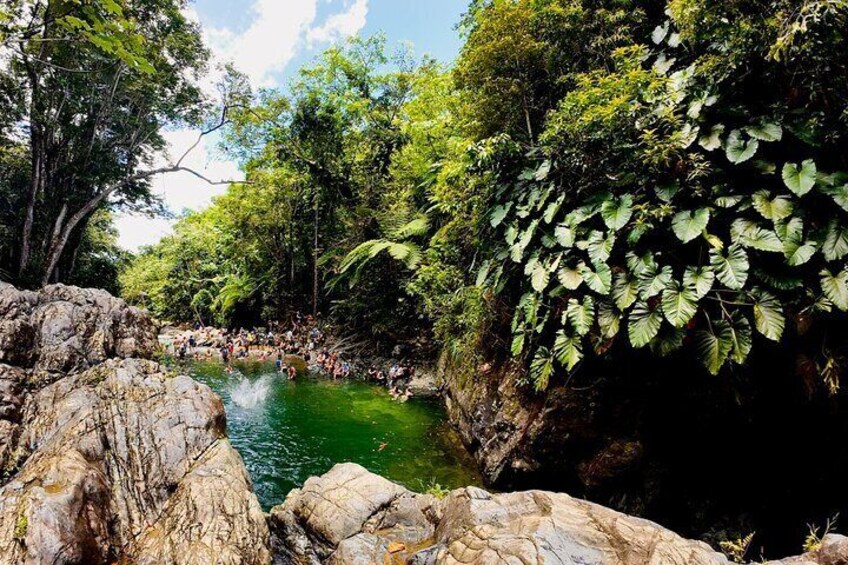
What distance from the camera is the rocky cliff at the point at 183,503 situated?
11.3ft

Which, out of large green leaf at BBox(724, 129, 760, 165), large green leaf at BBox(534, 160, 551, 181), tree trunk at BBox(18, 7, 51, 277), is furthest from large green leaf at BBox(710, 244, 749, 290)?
tree trunk at BBox(18, 7, 51, 277)

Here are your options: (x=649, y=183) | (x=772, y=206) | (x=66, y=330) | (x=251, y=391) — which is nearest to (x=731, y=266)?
(x=772, y=206)

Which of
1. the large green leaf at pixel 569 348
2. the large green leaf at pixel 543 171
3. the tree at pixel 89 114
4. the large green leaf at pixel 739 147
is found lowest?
the large green leaf at pixel 569 348

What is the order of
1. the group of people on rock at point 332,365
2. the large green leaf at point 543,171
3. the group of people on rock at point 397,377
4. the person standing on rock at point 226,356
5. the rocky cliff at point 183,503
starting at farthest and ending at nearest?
the person standing on rock at point 226,356, the group of people on rock at point 332,365, the group of people on rock at point 397,377, the large green leaf at point 543,171, the rocky cliff at point 183,503

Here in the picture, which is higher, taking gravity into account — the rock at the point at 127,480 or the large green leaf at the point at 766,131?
the large green leaf at the point at 766,131

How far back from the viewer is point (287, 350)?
1861 cm

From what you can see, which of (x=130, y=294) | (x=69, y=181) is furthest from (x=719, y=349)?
(x=130, y=294)

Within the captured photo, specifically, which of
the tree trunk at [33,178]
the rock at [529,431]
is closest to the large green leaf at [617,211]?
the rock at [529,431]

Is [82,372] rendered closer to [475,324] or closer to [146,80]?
[475,324]

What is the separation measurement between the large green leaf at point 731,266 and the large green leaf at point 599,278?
1.13 meters

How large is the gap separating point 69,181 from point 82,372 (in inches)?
391

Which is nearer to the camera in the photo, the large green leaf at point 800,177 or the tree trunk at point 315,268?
the large green leaf at point 800,177

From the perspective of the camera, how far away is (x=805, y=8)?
4020 mm

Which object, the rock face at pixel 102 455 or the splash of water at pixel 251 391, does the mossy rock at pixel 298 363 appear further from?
the rock face at pixel 102 455
